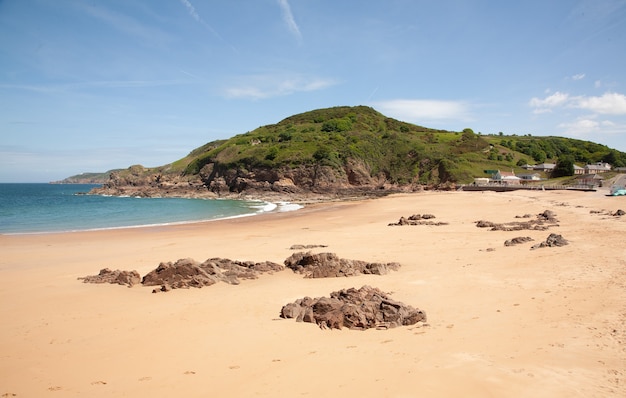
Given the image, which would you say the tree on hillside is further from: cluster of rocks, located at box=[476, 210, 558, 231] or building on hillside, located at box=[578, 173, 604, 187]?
cluster of rocks, located at box=[476, 210, 558, 231]

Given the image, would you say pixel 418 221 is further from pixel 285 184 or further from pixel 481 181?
pixel 481 181

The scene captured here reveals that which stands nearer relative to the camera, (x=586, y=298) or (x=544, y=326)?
(x=544, y=326)

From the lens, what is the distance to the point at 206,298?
443 inches

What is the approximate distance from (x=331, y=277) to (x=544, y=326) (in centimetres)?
671

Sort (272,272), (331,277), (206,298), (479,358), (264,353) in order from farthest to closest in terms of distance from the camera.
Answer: (272,272)
(331,277)
(206,298)
(264,353)
(479,358)

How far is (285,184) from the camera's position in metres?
84.8

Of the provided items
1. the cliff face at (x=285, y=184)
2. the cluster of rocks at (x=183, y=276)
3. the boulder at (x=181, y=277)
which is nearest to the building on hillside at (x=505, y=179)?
the cliff face at (x=285, y=184)

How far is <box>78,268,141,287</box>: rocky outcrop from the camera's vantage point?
1314cm

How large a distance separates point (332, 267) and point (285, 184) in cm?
7180

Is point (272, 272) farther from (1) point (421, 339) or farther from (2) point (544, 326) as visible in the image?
(2) point (544, 326)

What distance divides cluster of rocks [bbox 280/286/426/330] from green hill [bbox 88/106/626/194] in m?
72.5

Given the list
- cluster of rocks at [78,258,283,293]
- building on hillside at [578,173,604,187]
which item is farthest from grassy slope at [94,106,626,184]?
cluster of rocks at [78,258,283,293]

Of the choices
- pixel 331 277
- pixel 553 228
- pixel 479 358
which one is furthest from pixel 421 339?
pixel 553 228

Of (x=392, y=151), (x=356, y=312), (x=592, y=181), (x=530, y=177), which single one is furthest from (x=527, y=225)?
(x=392, y=151)
